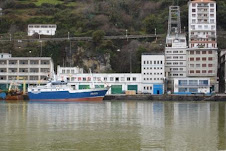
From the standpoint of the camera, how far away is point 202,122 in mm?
35594

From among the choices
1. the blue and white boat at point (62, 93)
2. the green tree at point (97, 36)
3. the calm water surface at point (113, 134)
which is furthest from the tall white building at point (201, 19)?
the calm water surface at point (113, 134)

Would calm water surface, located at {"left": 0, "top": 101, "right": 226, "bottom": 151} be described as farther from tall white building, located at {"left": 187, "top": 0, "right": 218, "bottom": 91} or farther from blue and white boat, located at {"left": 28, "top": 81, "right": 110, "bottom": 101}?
tall white building, located at {"left": 187, "top": 0, "right": 218, "bottom": 91}

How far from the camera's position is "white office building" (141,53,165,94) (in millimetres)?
81938

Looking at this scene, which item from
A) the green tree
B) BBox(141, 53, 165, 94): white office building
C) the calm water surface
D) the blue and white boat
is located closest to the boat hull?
the blue and white boat

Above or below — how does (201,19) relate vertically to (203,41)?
above

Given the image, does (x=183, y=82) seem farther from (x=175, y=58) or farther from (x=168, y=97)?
(x=168, y=97)

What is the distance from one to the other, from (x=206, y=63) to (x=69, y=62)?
85.3 feet

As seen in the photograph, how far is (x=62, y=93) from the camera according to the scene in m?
71.4

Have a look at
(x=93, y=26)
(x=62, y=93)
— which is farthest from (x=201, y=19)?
(x=62, y=93)

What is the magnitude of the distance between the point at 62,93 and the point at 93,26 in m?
32.3

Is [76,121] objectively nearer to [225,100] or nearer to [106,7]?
[225,100]

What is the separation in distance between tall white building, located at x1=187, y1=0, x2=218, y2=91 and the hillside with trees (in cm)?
413

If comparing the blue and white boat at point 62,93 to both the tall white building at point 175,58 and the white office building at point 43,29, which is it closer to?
the tall white building at point 175,58

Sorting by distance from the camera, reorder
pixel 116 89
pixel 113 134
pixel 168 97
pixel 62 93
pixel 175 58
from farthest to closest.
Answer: pixel 175 58 < pixel 116 89 < pixel 168 97 < pixel 62 93 < pixel 113 134
